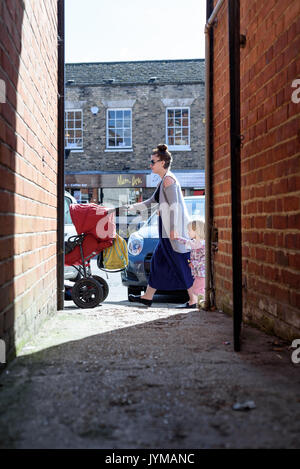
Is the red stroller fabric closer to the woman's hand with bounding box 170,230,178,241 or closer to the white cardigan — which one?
the white cardigan

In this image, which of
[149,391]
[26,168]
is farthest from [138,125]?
[149,391]

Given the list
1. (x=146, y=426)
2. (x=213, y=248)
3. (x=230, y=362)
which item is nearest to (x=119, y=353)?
(x=230, y=362)

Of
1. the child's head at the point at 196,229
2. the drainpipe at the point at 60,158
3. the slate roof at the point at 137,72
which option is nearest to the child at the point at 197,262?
the child's head at the point at 196,229

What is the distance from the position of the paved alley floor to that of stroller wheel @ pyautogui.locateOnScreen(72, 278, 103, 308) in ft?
9.81

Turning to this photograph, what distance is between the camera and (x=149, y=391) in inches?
97.5

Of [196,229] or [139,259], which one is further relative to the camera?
[139,259]

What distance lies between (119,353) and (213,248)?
2421 mm

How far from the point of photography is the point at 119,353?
3279mm

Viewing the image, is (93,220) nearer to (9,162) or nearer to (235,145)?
(235,145)

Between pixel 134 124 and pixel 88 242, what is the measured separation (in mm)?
17005

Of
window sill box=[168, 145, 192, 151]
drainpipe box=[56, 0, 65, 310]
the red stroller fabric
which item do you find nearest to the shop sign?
window sill box=[168, 145, 192, 151]

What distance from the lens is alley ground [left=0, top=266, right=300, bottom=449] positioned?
1931mm

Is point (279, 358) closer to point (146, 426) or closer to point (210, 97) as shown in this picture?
point (146, 426)

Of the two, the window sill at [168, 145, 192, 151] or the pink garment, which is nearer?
the pink garment
